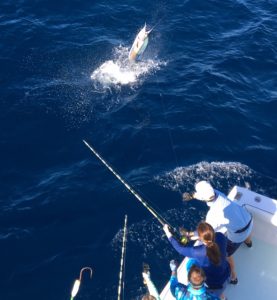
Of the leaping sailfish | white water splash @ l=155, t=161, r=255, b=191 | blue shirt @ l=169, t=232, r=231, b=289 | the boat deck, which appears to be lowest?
white water splash @ l=155, t=161, r=255, b=191

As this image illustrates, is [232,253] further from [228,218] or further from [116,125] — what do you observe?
[116,125]

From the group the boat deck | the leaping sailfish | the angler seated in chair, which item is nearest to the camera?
the angler seated in chair

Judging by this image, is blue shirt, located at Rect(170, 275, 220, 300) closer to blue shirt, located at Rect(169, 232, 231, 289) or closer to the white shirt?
blue shirt, located at Rect(169, 232, 231, 289)

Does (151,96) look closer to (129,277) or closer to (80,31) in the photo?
(80,31)

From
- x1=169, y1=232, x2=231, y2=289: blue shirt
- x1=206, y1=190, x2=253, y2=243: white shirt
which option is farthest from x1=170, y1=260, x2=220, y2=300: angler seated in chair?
x1=206, y1=190, x2=253, y2=243: white shirt

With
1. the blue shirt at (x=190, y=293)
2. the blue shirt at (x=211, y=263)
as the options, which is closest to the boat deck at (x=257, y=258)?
the blue shirt at (x=211, y=263)

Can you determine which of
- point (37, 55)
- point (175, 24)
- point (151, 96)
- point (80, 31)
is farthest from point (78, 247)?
point (175, 24)

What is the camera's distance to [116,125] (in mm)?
15594

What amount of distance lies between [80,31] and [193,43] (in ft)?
19.6

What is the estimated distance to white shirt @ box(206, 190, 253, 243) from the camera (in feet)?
27.2

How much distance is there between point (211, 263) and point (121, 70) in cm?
1232

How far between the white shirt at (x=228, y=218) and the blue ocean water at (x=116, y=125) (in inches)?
118

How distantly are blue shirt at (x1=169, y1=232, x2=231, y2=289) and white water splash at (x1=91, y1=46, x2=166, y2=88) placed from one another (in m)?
11.1

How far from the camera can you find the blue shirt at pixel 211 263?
7480 mm
